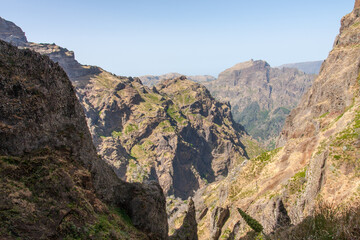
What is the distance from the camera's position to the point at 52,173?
795 inches

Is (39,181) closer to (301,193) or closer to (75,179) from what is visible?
(75,179)

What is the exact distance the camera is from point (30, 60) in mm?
28078

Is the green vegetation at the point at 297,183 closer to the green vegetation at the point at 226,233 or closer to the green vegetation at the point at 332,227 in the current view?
the green vegetation at the point at 226,233

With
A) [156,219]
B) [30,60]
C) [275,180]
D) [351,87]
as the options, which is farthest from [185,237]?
[351,87]

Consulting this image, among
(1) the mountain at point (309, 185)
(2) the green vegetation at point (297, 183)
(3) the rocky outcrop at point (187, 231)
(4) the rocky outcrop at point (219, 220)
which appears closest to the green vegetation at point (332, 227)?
(1) the mountain at point (309, 185)

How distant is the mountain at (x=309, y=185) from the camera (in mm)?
13617

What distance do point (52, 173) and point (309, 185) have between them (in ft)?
120

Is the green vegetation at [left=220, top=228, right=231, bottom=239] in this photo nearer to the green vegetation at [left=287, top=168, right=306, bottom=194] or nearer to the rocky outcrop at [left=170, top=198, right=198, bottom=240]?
the rocky outcrop at [left=170, top=198, right=198, bottom=240]

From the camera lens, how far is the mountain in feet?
44.7

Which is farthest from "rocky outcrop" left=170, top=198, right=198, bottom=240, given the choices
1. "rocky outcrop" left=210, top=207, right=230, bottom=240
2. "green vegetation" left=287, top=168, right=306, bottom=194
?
"green vegetation" left=287, top=168, right=306, bottom=194

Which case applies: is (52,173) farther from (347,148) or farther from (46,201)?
(347,148)

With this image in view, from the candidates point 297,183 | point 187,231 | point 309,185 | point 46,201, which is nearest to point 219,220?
point 187,231

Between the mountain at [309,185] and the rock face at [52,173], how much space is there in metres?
16.5

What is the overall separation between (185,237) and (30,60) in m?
37.2
